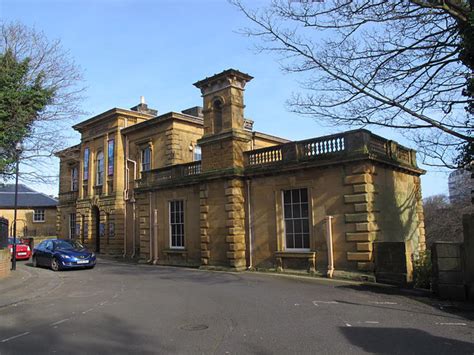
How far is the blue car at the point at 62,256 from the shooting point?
19359mm

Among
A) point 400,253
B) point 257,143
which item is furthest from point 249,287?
point 257,143

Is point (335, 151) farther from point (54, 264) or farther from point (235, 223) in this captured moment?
point (54, 264)

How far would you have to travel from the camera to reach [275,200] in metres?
17.6

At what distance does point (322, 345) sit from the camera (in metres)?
6.46

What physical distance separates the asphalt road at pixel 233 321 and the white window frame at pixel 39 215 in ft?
128

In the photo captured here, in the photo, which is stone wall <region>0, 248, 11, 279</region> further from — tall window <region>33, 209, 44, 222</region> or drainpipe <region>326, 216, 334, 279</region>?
tall window <region>33, 209, 44, 222</region>

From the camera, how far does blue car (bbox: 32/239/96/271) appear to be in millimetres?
19359

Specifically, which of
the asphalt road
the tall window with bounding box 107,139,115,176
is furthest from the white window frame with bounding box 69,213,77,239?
the asphalt road

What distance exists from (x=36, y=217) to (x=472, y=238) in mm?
48805

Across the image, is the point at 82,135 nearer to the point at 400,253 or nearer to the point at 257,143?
the point at 257,143

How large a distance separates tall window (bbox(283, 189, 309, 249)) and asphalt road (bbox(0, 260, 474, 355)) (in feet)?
10.9

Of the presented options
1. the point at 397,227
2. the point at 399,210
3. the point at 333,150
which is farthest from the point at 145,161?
the point at 397,227

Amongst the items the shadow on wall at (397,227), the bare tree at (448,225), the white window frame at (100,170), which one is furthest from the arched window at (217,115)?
the white window frame at (100,170)

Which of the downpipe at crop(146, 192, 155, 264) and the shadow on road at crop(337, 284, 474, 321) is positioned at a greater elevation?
the downpipe at crop(146, 192, 155, 264)
